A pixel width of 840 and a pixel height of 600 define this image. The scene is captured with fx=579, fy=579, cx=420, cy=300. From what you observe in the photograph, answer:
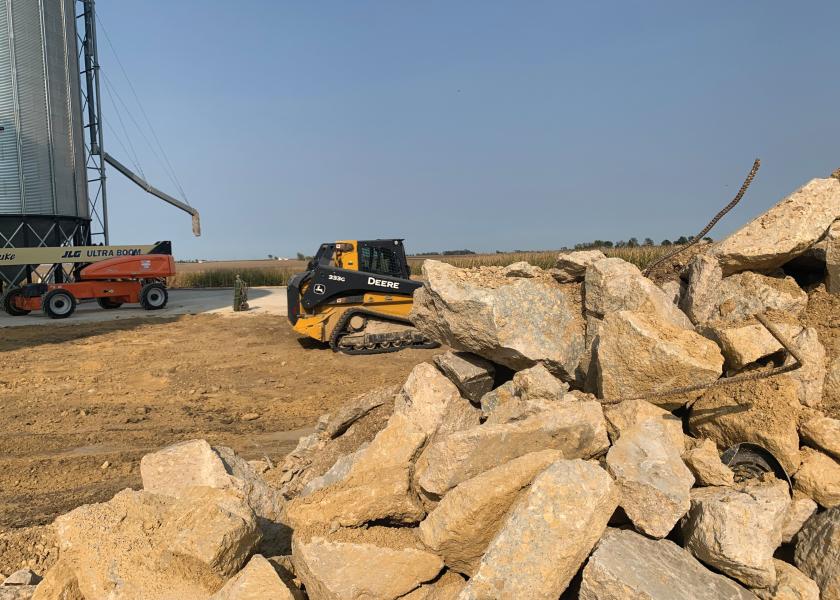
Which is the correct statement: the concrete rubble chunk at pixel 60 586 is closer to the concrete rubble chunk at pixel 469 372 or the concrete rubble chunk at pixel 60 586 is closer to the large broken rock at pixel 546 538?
the large broken rock at pixel 546 538

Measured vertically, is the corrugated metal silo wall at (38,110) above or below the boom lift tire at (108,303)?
above

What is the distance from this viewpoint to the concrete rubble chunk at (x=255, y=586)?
2.58 metres

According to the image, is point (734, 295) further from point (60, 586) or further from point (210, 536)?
point (60, 586)

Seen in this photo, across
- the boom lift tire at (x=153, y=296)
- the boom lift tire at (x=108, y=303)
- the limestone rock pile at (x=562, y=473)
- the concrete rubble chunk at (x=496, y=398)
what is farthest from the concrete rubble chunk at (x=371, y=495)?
the boom lift tire at (x=108, y=303)

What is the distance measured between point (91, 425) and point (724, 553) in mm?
7734

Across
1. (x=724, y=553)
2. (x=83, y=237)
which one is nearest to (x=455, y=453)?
(x=724, y=553)

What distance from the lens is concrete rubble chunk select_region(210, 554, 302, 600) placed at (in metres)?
2.58

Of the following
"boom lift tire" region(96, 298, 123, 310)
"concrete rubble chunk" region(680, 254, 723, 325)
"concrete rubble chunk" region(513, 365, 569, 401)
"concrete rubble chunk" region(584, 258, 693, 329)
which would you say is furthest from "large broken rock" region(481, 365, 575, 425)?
"boom lift tire" region(96, 298, 123, 310)

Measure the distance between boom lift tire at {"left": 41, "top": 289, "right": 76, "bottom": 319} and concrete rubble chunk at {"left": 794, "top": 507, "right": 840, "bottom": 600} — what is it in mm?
19280

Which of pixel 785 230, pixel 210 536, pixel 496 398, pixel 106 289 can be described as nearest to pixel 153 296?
pixel 106 289

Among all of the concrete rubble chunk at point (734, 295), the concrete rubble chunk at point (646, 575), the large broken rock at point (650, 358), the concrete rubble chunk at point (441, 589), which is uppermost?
the concrete rubble chunk at point (734, 295)

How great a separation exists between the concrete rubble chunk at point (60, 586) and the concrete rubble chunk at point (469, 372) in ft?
8.59

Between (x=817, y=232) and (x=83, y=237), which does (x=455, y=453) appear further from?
(x=83, y=237)

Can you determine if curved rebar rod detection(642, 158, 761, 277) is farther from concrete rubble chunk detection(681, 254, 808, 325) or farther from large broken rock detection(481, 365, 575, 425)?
large broken rock detection(481, 365, 575, 425)
